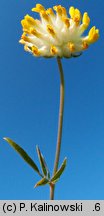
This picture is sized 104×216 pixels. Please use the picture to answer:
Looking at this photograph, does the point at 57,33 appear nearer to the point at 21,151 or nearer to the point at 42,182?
the point at 21,151

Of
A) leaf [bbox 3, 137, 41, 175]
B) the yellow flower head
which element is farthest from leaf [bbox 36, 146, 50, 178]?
the yellow flower head

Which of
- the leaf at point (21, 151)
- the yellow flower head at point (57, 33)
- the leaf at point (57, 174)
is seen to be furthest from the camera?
the yellow flower head at point (57, 33)

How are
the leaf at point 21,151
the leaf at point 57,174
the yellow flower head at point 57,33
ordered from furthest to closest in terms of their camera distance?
the yellow flower head at point 57,33 → the leaf at point 21,151 → the leaf at point 57,174

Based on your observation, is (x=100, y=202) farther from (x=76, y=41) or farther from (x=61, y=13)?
(x=61, y=13)

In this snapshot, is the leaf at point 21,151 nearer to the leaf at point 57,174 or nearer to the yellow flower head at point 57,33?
the leaf at point 57,174

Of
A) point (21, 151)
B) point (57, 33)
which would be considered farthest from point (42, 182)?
point (57, 33)

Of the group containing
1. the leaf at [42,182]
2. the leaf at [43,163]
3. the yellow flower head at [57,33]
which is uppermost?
the yellow flower head at [57,33]

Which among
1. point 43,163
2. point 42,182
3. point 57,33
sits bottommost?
point 42,182

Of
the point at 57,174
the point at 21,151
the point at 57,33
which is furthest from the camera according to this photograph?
the point at 57,33

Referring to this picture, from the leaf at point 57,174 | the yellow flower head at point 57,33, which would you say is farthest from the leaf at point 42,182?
the yellow flower head at point 57,33
